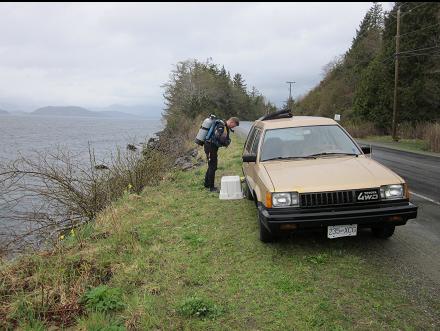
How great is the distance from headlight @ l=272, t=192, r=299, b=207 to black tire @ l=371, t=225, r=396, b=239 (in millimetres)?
1588

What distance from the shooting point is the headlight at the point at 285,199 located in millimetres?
5059

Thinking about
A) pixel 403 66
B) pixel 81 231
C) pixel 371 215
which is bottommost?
pixel 81 231

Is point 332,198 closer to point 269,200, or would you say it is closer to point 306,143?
point 269,200

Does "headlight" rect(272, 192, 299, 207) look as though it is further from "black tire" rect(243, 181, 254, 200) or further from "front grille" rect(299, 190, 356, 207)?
"black tire" rect(243, 181, 254, 200)

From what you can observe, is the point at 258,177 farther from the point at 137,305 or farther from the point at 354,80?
the point at 354,80

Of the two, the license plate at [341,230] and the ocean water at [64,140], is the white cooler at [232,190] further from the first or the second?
the ocean water at [64,140]

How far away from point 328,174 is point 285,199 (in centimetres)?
75

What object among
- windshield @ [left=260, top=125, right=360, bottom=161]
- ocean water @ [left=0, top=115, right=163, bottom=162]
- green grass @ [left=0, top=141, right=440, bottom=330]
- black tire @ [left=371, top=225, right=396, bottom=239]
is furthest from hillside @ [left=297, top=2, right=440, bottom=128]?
green grass @ [left=0, top=141, right=440, bottom=330]

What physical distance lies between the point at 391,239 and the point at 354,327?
2.68 metres

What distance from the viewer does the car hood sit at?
5.07 metres

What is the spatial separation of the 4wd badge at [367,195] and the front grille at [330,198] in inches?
2.6

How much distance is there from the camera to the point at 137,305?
4.27m

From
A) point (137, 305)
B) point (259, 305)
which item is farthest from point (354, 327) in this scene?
point (137, 305)

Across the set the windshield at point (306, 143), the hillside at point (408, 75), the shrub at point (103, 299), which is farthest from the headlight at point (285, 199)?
the hillside at point (408, 75)
